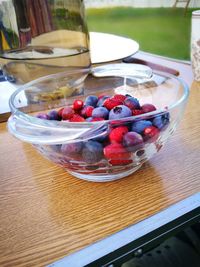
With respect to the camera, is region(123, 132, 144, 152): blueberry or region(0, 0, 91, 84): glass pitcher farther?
region(0, 0, 91, 84): glass pitcher

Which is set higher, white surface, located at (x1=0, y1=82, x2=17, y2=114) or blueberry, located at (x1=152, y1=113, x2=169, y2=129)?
blueberry, located at (x1=152, y1=113, x2=169, y2=129)

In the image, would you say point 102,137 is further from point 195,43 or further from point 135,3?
point 135,3

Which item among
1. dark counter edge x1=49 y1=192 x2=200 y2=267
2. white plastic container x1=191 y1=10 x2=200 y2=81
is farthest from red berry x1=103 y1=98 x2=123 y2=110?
white plastic container x1=191 y1=10 x2=200 y2=81

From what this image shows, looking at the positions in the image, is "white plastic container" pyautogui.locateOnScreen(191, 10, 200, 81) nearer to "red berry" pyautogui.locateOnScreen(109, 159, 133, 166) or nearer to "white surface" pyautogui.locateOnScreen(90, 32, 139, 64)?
"white surface" pyautogui.locateOnScreen(90, 32, 139, 64)

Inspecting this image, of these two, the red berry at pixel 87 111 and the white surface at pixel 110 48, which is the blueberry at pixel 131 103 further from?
the white surface at pixel 110 48

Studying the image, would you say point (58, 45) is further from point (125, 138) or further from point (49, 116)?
point (125, 138)

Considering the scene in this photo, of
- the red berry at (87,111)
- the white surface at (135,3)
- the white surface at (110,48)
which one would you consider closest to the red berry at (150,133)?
the red berry at (87,111)

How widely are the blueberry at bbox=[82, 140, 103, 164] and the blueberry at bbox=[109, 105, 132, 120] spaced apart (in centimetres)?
5

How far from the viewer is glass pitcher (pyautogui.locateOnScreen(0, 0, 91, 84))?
2.36ft

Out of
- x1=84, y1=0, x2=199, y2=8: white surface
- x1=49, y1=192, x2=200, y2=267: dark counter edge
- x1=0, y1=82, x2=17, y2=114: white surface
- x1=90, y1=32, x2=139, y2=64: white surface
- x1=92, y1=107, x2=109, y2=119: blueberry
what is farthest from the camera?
x1=84, y1=0, x2=199, y2=8: white surface

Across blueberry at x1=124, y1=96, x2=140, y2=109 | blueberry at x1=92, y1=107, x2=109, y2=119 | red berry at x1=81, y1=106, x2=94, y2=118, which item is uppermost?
blueberry at x1=124, y1=96, x2=140, y2=109

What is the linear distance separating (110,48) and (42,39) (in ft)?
1.12

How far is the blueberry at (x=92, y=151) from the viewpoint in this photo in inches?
13.2

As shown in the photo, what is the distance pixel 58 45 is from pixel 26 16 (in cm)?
11
